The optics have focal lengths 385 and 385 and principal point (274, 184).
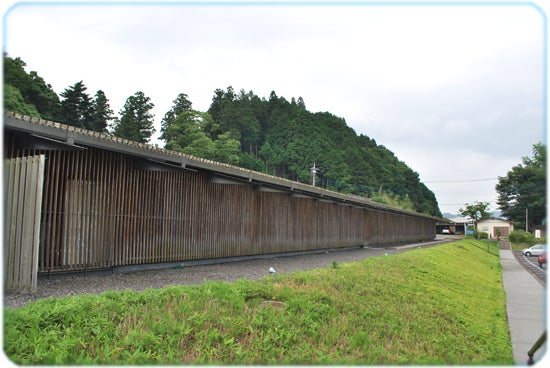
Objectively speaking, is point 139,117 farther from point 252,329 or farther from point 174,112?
point 252,329

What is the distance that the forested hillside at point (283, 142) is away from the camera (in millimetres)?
45969

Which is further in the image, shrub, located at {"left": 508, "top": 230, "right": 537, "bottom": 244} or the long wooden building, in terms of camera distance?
shrub, located at {"left": 508, "top": 230, "right": 537, "bottom": 244}

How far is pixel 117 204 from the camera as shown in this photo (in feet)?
27.8

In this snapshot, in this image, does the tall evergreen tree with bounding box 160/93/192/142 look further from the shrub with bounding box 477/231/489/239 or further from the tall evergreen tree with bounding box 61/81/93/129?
the shrub with bounding box 477/231/489/239

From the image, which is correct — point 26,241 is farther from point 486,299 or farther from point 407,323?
point 486,299

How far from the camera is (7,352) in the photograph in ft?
9.59

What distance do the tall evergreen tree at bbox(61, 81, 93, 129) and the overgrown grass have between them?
1254 inches

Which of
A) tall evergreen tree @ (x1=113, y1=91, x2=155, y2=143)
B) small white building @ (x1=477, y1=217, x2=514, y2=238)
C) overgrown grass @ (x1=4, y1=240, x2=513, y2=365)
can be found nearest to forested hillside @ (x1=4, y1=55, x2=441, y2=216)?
tall evergreen tree @ (x1=113, y1=91, x2=155, y2=143)

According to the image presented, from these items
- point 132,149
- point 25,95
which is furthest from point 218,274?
point 25,95

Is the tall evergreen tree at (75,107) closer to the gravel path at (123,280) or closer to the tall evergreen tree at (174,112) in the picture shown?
the tall evergreen tree at (174,112)

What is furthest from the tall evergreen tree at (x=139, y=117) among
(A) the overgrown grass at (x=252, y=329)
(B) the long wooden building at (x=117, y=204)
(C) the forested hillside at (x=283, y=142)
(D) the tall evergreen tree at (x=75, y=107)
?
(A) the overgrown grass at (x=252, y=329)

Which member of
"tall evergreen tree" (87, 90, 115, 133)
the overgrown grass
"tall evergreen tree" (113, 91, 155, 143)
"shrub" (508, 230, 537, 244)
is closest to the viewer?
the overgrown grass

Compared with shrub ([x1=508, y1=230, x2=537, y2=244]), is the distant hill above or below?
above

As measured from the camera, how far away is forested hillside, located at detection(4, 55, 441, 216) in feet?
151
